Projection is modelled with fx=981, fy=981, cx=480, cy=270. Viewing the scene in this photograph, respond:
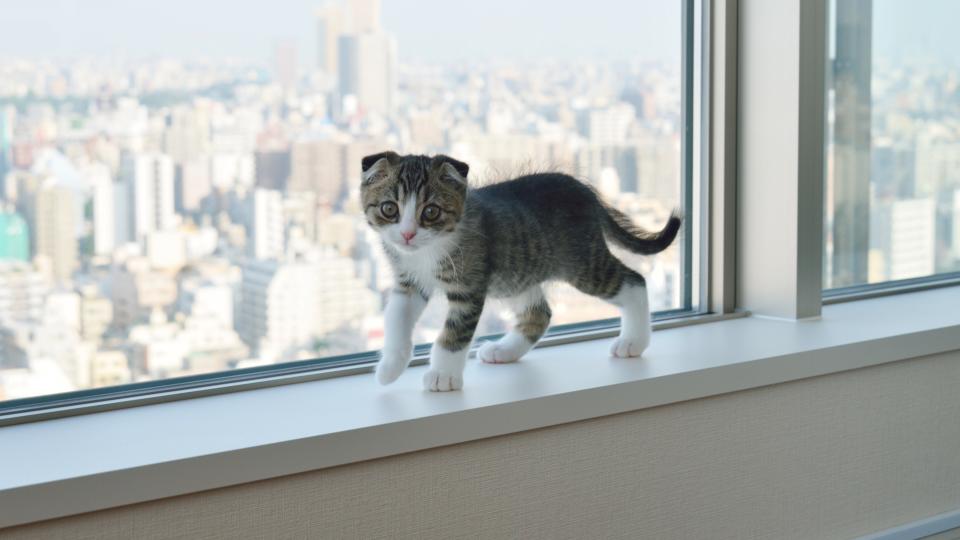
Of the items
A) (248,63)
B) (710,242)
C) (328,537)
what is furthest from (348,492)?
(710,242)

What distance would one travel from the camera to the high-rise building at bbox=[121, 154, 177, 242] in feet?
4.41

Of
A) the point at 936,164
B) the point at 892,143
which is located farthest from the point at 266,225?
the point at 936,164

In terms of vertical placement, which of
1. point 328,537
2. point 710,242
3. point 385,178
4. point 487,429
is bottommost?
point 328,537

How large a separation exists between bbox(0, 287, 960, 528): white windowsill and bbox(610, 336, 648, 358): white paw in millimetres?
22

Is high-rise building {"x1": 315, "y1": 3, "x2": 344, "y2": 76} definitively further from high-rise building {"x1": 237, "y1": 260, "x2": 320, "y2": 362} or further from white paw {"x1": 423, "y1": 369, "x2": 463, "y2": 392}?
white paw {"x1": 423, "y1": 369, "x2": 463, "y2": 392}

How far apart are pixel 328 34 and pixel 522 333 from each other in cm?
55

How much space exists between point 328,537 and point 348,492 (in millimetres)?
58

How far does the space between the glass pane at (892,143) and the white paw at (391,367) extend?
1.14 meters

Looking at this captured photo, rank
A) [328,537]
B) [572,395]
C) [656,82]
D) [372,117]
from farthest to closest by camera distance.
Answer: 1. [656,82]
2. [372,117]
3. [572,395]
4. [328,537]

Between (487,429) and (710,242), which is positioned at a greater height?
(710,242)

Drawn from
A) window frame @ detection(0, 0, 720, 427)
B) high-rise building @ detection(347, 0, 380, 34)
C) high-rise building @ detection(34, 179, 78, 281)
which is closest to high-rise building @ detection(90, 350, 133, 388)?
high-rise building @ detection(34, 179, 78, 281)

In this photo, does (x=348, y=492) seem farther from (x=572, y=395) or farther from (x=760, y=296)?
(x=760, y=296)

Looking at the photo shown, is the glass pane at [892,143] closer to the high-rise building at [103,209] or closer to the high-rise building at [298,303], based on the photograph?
the high-rise building at [298,303]

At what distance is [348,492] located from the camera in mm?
1182
